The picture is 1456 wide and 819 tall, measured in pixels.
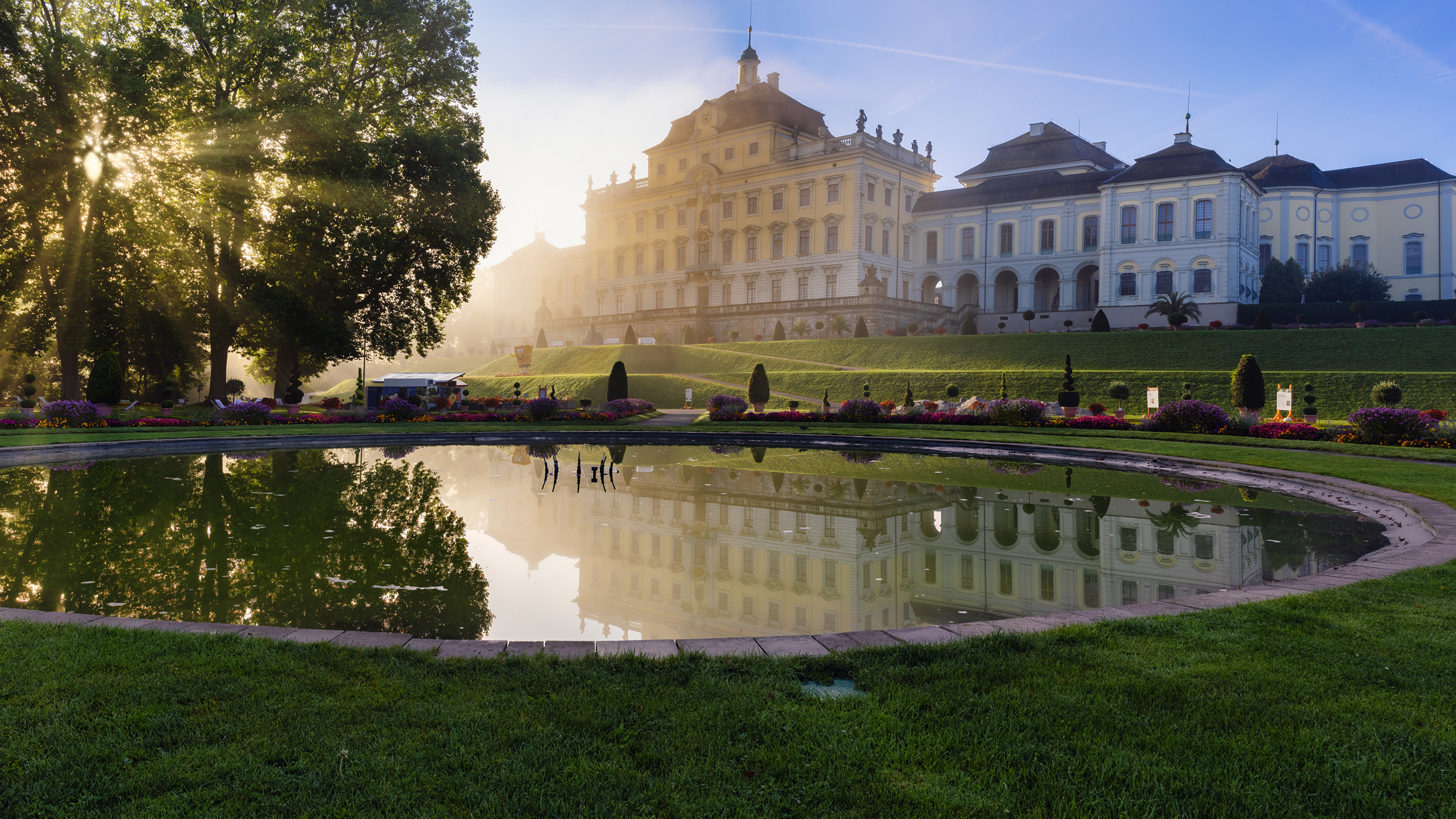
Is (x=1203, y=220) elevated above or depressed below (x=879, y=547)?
above

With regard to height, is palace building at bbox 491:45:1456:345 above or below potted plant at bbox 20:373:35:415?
above

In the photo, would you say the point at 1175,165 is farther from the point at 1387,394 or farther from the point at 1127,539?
the point at 1127,539

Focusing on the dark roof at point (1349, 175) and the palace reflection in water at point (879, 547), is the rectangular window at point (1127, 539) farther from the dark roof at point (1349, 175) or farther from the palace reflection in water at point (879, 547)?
the dark roof at point (1349, 175)

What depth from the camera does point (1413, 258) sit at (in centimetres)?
5519

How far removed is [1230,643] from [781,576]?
3.51 meters

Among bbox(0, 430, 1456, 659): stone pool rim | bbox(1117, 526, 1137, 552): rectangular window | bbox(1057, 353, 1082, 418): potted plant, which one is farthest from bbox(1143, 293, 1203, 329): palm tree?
bbox(1117, 526, 1137, 552): rectangular window

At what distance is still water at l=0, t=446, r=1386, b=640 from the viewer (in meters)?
6.03

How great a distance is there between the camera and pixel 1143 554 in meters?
8.12

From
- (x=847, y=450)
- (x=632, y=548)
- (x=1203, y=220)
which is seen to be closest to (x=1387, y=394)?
(x=847, y=450)

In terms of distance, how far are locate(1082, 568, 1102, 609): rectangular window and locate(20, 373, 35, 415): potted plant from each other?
30.6m

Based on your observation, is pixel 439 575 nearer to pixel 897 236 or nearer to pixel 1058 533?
pixel 1058 533

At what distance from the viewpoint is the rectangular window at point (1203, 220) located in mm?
49531

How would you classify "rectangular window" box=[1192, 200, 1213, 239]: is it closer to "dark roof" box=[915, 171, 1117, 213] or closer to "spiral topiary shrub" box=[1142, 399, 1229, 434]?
"dark roof" box=[915, 171, 1117, 213]

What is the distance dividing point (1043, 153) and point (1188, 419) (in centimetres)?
4603
